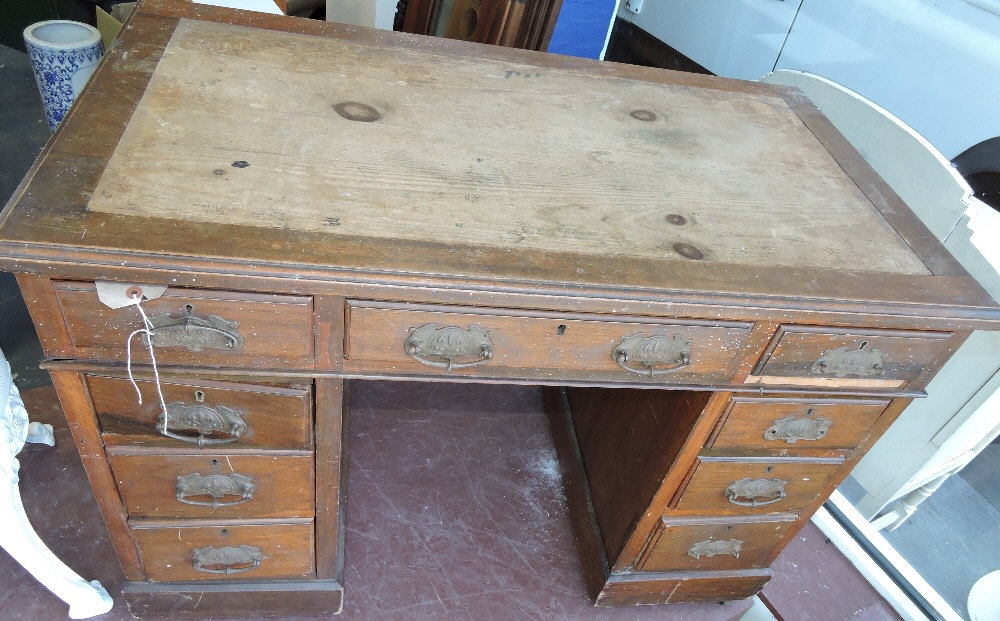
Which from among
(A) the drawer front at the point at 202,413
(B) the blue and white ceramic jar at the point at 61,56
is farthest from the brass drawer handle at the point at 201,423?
(B) the blue and white ceramic jar at the point at 61,56

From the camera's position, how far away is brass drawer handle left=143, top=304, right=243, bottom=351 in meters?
0.86

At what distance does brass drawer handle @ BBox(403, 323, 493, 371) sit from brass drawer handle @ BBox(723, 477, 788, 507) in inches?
Answer: 22.8

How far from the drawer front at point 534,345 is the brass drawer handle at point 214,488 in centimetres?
30

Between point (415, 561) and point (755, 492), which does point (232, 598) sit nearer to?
point (415, 561)

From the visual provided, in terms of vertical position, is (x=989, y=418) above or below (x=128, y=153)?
below

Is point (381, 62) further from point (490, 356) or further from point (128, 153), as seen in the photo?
point (490, 356)

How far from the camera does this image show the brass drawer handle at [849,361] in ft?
3.43

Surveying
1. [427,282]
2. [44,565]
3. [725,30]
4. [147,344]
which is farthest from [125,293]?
[725,30]

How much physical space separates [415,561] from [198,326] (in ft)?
2.65

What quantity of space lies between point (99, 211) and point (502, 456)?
111 centimetres

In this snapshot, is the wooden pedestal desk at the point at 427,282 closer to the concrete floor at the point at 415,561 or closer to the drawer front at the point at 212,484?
the drawer front at the point at 212,484

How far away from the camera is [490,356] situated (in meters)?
0.96

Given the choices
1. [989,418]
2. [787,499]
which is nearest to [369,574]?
[787,499]

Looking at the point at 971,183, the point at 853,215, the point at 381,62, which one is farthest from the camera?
the point at 971,183
